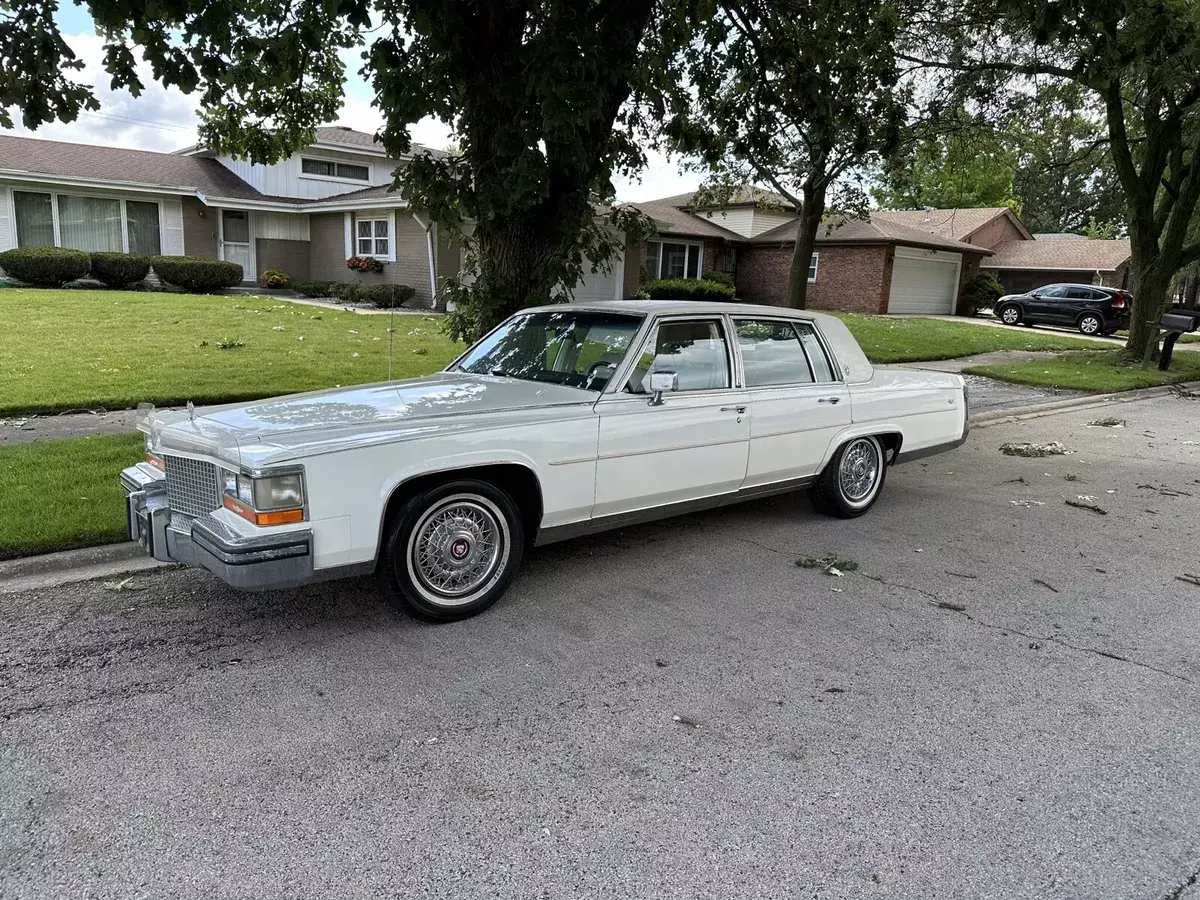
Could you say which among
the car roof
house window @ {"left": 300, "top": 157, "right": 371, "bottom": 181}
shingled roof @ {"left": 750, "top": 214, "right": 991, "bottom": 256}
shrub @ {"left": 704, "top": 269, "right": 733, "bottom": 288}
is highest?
house window @ {"left": 300, "top": 157, "right": 371, "bottom": 181}

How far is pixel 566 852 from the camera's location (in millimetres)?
2666

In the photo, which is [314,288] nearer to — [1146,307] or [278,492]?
[1146,307]

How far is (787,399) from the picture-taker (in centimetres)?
577

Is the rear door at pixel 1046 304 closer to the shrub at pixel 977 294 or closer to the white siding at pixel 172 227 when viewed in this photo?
the shrub at pixel 977 294

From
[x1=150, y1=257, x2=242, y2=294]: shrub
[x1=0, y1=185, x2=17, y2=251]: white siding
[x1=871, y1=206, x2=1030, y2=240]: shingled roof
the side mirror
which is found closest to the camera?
the side mirror

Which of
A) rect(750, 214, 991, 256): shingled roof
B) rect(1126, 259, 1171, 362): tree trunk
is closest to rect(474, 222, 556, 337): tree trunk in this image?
rect(1126, 259, 1171, 362): tree trunk

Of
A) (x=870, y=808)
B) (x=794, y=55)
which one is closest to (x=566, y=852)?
(x=870, y=808)

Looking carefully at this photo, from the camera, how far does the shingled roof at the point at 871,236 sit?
102 ft

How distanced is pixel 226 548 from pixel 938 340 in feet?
65.4

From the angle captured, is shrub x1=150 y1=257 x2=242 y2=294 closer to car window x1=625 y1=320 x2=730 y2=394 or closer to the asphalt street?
the asphalt street

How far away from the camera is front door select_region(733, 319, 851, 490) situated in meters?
5.65

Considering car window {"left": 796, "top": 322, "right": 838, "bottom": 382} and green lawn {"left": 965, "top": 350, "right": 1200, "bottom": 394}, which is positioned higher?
car window {"left": 796, "top": 322, "right": 838, "bottom": 382}

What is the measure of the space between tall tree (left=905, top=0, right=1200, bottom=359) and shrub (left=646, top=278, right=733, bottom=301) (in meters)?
11.5

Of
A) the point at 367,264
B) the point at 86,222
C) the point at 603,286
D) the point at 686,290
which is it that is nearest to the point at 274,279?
the point at 367,264
